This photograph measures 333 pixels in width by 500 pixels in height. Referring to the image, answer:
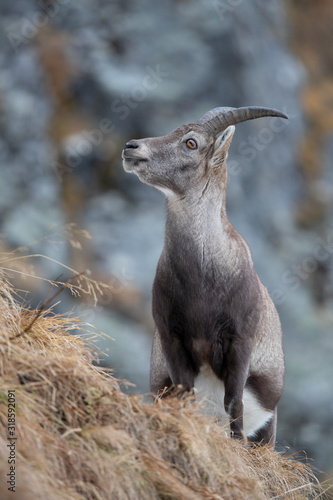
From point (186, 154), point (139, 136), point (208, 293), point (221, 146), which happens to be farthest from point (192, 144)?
point (139, 136)

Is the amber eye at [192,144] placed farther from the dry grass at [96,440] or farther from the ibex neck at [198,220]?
the dry grass at [96,440]

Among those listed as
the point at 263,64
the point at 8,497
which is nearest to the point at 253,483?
the point at 8,497

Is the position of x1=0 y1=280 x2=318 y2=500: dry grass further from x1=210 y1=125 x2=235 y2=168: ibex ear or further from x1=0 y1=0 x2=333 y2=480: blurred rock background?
x1=0 y1=0 x2=333 y2=480: blurred rock background

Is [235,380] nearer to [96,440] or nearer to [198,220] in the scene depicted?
[198,220]

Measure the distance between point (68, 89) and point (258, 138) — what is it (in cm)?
619

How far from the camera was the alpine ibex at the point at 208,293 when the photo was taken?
6.52m

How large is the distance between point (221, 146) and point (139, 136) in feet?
42.1

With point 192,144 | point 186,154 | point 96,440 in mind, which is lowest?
point 96,440

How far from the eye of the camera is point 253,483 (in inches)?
186

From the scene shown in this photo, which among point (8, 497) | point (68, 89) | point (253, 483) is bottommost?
point (8, 497)

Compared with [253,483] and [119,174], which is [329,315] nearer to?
[119,174]

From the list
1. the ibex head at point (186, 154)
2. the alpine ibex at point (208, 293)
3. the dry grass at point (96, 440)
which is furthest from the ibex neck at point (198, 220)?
the dry grass at point (96, 440)

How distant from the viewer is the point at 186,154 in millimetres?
7000

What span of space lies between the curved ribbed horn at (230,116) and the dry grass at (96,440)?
315 cm
